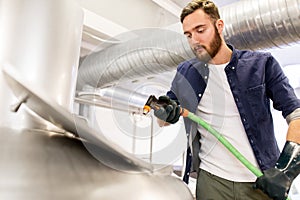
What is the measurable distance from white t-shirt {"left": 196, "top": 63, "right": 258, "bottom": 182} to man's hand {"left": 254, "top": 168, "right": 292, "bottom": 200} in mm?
159

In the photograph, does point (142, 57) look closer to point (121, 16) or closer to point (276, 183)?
point (276, 183)

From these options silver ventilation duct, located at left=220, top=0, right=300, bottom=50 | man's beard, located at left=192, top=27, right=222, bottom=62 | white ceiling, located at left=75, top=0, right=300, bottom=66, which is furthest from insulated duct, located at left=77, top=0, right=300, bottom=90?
white ceiling, located at left=75, top=0, right=300, bottom=66

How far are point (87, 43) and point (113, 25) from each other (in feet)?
1.10

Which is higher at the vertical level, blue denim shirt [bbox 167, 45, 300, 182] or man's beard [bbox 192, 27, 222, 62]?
man's beard [bbox 192, 27, 222, 62]

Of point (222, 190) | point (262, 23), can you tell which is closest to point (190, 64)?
point (222, 190)

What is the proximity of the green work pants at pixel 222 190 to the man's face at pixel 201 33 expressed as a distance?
1.35ft

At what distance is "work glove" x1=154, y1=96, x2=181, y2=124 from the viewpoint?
2.65 feet

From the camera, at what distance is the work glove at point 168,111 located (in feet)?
2.65

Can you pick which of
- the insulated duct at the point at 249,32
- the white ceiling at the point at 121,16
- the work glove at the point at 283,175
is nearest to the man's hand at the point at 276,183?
the work glove at the point at 283,175

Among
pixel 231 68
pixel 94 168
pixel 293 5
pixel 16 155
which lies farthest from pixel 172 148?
pixel 293 5

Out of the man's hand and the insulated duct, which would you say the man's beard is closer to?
the insulated duct

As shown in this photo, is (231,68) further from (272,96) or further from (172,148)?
(172,148)

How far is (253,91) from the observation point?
97cm

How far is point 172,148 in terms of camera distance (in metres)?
0.68
